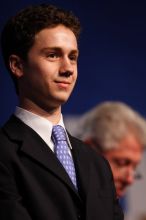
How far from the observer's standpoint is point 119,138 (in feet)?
8.01

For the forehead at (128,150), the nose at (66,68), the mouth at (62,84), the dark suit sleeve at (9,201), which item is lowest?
the forehead at (128,150)

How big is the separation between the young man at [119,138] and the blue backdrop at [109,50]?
0.06 m

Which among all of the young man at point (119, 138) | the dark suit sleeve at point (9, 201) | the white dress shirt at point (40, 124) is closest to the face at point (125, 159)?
the young man at point (119, 138)

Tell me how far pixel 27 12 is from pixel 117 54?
1126 mm

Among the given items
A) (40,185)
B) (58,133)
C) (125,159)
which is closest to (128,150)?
(125,159)

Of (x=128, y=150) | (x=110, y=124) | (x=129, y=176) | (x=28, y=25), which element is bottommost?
(x=129, y=176)

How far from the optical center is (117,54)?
241cm

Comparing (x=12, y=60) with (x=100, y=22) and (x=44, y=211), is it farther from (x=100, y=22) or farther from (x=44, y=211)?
(x=100, y=22)

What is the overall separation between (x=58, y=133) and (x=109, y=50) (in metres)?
1.16

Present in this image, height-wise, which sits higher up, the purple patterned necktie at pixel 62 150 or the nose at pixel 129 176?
the purple patterned necktie at pixel 62 150

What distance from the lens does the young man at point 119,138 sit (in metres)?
2.40

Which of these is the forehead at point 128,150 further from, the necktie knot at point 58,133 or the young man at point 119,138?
the necktie knot at point 58,133

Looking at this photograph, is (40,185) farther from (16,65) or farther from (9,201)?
(16,65)

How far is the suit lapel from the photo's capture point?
3.98 ft
